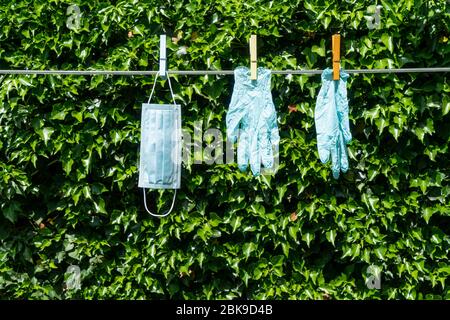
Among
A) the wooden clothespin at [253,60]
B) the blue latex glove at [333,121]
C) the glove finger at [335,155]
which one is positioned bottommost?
the glove finger at [335,155]

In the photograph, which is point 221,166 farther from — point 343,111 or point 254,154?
point 343,111

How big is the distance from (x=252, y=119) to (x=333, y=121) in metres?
0.39

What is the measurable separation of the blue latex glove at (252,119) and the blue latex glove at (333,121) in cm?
22

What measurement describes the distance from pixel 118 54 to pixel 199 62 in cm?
44

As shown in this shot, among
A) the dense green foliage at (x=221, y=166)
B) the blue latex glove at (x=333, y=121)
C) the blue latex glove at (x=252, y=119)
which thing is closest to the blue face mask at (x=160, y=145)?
the blue latex glove at (x=252, y=119)

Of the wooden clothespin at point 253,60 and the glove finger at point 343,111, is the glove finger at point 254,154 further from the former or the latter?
the glove finger at point 343,111

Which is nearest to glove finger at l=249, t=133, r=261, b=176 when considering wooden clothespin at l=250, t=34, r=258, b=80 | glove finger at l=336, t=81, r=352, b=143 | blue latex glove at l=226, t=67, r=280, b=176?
blue latex glove at l=226, t=67, r=280, b=176

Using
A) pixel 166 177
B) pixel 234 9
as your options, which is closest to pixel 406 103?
pixel 234 9

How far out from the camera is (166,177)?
3.50 m

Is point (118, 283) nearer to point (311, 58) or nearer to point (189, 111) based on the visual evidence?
point (189, 111)

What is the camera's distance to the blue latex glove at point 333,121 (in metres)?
3.38

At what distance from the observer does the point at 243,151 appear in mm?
3428

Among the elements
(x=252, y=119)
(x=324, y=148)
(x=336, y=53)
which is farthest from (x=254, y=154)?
(x=336, y=53)

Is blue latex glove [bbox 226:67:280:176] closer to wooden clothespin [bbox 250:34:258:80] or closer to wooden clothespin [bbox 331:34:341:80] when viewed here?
wooden clothespin [bbox 250:34:258:80]
